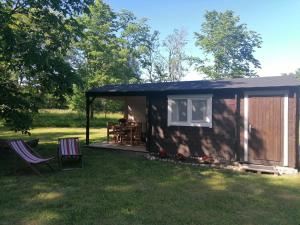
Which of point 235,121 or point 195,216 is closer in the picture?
point 195,216

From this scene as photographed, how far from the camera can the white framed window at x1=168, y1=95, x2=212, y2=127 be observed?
10359 mm

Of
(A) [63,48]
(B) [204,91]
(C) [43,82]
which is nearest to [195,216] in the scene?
(B) [204,91]

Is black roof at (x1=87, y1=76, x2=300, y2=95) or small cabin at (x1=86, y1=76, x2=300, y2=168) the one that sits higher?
black roof at (x1=87, y1=76, x2=300, y2=95)

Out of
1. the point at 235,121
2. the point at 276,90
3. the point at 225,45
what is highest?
the point at 225,45

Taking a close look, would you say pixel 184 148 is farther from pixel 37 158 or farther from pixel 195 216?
pixel 195 216

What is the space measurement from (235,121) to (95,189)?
4.99 m

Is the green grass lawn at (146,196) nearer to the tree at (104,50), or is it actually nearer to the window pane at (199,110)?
the window pane at (199,110)

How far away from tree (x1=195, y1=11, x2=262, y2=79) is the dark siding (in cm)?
2466

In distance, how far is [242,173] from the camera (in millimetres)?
8562

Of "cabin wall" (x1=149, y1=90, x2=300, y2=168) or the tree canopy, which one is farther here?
the tree canopy

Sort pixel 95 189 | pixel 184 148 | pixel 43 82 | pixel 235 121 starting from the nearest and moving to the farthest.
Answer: pixel 95 189
pixel 235 121
pixel 184 148
pixel 43 82

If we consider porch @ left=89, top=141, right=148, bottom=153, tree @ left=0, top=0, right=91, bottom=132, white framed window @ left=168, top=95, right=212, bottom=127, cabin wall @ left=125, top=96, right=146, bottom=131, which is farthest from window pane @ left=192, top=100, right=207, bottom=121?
cabin wall @ left=125, top=96, right=146, bottom=131

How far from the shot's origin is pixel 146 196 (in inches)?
247

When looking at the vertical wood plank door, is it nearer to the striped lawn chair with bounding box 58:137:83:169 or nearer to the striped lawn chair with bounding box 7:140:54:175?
the striped lawn chair with bounding box 58:137:83:169
